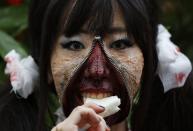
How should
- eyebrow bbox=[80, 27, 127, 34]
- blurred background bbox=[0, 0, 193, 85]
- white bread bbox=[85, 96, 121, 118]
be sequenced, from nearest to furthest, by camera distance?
white bread bbox=[85, 96, 121, 118] < eyebrow bbox=[80, 27, 127, 34] < blurred background bbox=[0, 0, 193, 85]

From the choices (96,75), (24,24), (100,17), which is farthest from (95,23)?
(24,24)

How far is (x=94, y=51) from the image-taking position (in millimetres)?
1681

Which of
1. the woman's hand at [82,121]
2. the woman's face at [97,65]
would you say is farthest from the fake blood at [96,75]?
the woman's hand at [82,121]

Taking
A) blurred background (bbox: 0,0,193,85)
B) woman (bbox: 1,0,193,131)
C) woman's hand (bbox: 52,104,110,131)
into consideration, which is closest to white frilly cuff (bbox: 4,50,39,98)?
woman (bbox: 1,0,193,131)

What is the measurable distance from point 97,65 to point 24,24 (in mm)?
603

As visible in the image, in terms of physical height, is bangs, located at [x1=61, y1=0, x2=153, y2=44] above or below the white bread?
above

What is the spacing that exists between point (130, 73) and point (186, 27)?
899 millimetres

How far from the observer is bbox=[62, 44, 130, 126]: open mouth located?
1665 millimetres

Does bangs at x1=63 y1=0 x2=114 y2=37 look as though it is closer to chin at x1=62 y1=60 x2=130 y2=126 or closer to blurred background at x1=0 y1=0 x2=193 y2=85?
chin at x1=62 y1=60 x2=130 y2=126

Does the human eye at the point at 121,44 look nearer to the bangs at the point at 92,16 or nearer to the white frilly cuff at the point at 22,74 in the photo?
the bangs at the point at 92,16

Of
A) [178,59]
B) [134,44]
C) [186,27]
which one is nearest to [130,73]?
[134,44]

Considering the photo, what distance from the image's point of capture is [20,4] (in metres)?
2.30

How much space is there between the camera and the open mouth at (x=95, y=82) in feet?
5.46

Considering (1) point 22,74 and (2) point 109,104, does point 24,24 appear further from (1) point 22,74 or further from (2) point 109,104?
(2) point 109,104
